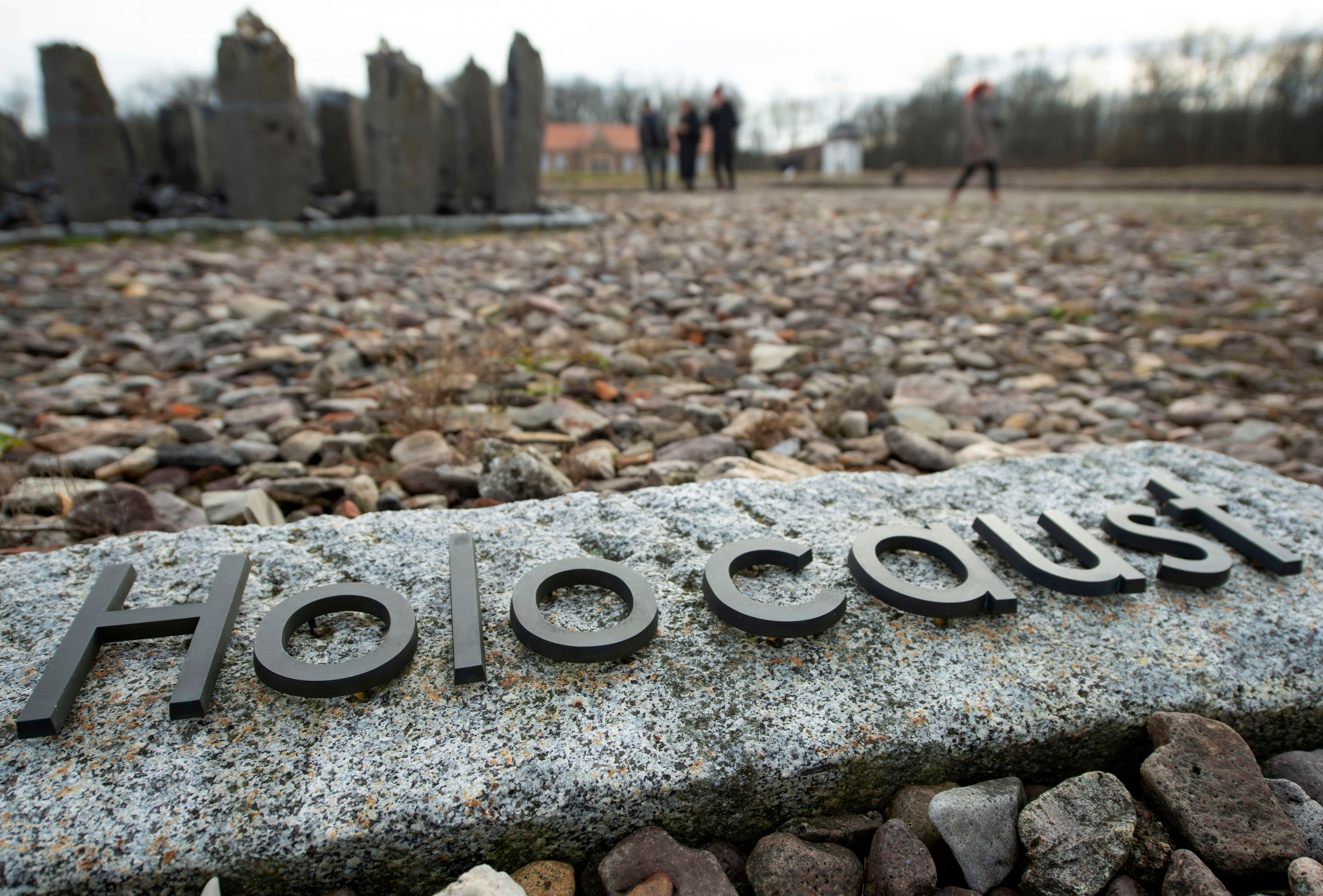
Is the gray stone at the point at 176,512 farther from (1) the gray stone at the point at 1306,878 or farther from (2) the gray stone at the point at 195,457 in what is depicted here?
(1) the gray stone at the point at 1306,878

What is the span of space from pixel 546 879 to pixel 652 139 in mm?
14516

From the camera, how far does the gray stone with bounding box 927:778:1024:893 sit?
3.61 feet

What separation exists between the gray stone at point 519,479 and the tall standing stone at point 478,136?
23.6 feet

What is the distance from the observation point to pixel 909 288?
493cm

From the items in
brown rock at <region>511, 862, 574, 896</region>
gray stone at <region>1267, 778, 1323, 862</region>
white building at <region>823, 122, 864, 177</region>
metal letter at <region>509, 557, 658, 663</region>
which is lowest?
brown rock at <region>511, 862, 574, 896</region>

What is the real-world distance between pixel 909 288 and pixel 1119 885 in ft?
14.3

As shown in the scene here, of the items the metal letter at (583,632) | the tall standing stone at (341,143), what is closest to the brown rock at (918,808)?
the metal letter at (583,632)

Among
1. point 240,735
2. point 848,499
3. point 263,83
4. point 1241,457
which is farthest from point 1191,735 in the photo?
point 263,83

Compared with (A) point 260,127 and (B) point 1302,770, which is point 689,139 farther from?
(B) point 1302,770

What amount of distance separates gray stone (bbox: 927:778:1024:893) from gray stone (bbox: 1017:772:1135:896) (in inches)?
0.9

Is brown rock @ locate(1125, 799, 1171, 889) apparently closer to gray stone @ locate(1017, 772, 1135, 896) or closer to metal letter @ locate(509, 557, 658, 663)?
gray stone @ locate(1017, 772, 1135, 896)

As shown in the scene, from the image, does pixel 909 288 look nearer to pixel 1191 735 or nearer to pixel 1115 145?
pixel 1191 735

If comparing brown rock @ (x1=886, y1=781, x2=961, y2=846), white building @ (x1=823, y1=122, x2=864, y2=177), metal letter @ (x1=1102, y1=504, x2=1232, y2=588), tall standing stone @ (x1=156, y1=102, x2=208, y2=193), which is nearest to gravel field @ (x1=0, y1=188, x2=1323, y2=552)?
metal letter @ (x1=1102, y1=504, x2=1232, y2=588)

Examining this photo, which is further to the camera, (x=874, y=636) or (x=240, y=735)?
(x=874, y=636)
